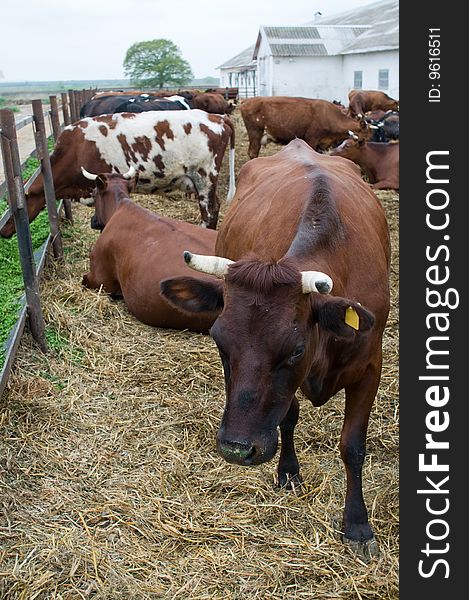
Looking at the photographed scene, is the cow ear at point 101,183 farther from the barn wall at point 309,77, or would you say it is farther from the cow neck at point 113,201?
the barn wall at point 309,77

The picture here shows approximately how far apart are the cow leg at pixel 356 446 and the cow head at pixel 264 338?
78 cm

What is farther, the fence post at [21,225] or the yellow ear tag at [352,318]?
the fence post at [21,225]

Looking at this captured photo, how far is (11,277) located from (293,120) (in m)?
10.6

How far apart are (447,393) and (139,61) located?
3597 inches

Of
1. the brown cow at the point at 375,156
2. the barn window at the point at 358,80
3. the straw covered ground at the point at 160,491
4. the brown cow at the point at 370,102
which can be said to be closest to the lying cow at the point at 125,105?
the brown cow at the point at 375,156

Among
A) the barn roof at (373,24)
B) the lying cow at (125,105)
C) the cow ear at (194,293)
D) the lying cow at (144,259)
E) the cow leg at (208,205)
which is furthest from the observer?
the barn roof at (373,24)

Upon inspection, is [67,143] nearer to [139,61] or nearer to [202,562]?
[202,562]

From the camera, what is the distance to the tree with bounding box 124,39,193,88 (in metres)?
84.7

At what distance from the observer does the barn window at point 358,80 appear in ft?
112

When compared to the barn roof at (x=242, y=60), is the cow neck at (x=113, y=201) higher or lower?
lower

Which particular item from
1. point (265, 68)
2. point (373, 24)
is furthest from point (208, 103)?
point (373, 24)

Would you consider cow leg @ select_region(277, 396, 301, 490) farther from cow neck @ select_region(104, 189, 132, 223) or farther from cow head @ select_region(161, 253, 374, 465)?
cow neck @ select_region(104, 189, 132, 223)

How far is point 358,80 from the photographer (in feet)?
113

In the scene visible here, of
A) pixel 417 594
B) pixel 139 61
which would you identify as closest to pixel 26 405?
pixel 417 594
